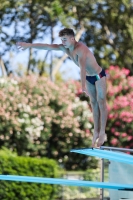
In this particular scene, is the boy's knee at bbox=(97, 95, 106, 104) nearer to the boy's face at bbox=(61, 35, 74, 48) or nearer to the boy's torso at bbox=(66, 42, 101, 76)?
the boy's torso at bbox=(66, 42, 101, 76)

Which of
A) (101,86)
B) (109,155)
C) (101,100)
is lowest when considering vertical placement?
(109,155)

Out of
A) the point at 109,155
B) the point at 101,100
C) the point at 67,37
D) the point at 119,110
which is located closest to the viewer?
the point at 109,155

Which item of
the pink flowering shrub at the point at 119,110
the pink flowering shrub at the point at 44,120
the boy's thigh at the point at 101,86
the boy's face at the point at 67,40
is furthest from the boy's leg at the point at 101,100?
the pink flowering shrub at the point at 119,110

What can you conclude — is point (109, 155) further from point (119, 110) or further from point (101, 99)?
point (119, 110)

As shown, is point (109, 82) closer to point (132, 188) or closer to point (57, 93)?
point (57, 93)

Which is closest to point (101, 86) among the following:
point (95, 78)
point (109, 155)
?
point (95, 78)

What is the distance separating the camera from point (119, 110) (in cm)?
1869

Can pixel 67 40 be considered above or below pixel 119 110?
above

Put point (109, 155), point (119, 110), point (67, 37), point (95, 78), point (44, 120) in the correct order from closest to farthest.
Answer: point (109, 155)
point (67, 37)
point (95, 78)
point (44, 120)
point (119, 110)

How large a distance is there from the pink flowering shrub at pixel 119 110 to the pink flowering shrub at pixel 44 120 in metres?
0.77

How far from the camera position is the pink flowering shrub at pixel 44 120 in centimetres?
1653

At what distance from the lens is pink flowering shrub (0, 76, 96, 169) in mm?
16531

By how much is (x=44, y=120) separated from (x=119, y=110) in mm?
2619

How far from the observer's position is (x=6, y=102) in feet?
53.8
